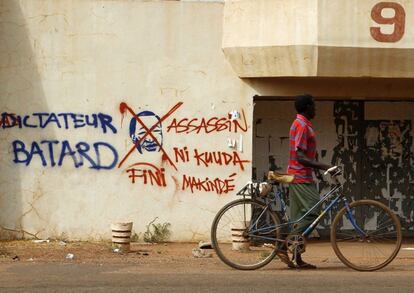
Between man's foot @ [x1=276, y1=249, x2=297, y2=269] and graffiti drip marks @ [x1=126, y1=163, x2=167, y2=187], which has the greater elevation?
graffiti drip marks @ [x1=126, y1=163, x2=167, y2=187]

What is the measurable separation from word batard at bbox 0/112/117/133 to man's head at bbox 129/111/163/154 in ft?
0.95

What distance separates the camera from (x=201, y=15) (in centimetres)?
1154

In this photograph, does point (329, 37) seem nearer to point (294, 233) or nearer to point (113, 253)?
point (294, 233)

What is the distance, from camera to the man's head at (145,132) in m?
11.6

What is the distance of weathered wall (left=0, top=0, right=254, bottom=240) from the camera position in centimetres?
1143

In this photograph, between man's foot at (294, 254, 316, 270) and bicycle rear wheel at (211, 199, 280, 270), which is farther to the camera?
man's foot at (294, 254, 316, 270)

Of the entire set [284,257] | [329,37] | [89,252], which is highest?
[329,37]

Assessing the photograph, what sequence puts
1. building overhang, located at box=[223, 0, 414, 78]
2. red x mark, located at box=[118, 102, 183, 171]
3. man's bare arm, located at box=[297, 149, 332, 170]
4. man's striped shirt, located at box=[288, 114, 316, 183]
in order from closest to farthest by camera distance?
man's bare arm, located at box=[297, 149, 332, 170] → man's striped shirt, located at box=[288, 114, 316, 183] → building overhang, located at box=[223, 0, 414, 78] → red x mark, located at box=[118, 102, 183, 171]

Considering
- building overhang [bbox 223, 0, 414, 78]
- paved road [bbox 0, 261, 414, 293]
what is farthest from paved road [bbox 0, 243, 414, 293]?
building overhang [bbox 223, 0, 414, 78]

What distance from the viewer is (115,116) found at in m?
11.6

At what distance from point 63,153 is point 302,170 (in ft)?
13.6

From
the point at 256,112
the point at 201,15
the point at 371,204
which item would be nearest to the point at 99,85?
the point at 201,15

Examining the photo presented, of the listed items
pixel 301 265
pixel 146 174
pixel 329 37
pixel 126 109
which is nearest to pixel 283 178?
pixel 301 265

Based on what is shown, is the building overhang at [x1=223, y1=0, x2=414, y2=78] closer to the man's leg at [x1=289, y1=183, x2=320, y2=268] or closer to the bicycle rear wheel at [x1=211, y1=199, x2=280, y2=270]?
the man's leg at [x1=289, y1=183, x2=320, y2=268]
